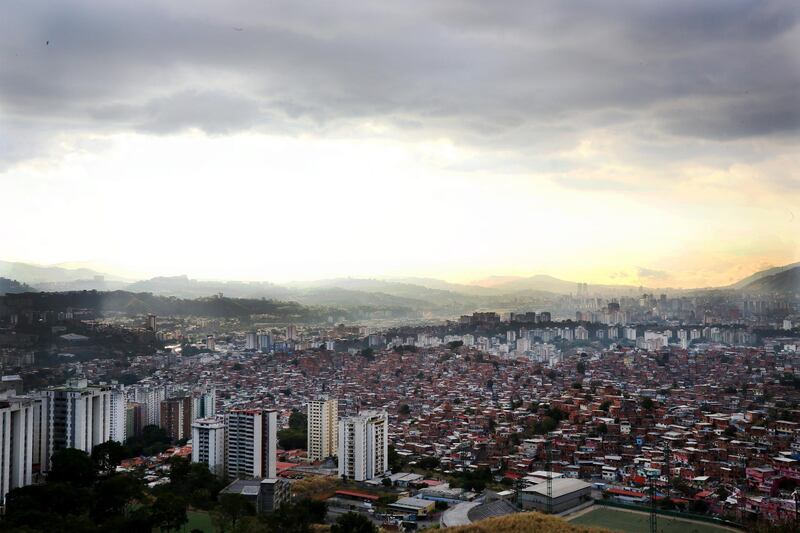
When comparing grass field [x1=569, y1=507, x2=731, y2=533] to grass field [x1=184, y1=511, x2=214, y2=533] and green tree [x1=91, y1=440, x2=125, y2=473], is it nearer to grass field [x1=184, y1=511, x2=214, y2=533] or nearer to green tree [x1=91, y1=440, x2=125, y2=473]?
grass field [x1=184, y1=511, x2=214, y2=533]

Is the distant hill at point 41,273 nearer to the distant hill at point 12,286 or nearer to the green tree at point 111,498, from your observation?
the distant hill at point 12,286

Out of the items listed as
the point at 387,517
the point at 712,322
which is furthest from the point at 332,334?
the point at 387,517

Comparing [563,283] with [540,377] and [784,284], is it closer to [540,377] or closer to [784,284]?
[540,377]

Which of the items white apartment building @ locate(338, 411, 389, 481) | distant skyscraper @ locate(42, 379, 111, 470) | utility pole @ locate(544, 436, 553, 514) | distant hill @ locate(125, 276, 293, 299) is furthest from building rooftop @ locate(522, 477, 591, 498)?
distant hill @ locate(125, 276, 293, 299)

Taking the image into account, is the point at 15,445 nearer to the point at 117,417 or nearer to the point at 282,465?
the point at 282,465

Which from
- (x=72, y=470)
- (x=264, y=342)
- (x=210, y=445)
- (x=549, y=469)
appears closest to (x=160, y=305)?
(x=264, y=342)
